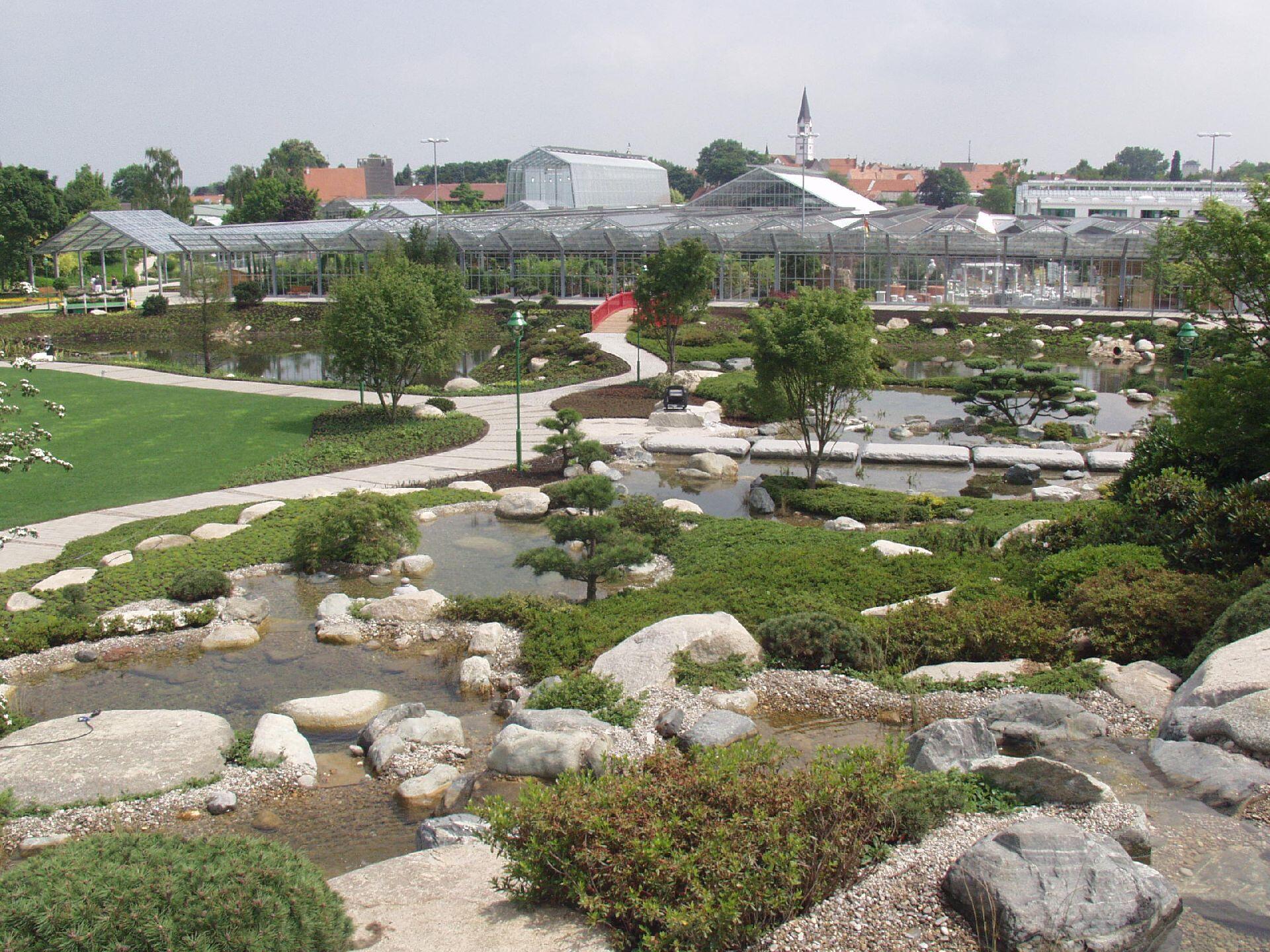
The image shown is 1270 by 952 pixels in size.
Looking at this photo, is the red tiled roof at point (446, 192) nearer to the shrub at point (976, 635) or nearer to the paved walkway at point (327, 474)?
the paved walkway at point (327, 474)

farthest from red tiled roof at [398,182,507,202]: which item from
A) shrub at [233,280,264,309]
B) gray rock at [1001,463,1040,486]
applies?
gray rock at [1001,463,1040,486]

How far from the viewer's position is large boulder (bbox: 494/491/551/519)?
18906 millimetres

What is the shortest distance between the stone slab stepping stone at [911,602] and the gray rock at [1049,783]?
469 centimetres

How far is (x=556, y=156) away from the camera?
77.9 meters

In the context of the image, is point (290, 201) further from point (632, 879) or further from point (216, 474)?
point (632, 879)

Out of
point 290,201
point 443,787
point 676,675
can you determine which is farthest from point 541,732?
point 290,201

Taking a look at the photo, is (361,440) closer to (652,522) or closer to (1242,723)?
(652,522)

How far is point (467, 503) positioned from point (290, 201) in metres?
77.8

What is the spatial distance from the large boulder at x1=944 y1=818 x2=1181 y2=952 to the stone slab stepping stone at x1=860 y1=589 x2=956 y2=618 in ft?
20.2

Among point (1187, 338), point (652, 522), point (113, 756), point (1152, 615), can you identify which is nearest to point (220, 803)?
point (113, 756)

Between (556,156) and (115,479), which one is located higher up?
(556,156)

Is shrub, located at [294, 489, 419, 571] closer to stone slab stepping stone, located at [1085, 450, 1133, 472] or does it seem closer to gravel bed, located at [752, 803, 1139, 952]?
gravel bed, located at [752, 803, 1139, 952]

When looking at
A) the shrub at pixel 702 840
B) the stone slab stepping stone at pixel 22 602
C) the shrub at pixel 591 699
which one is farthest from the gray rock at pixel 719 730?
the stone slab stepping stone at pixel 22 602

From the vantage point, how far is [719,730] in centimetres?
948
